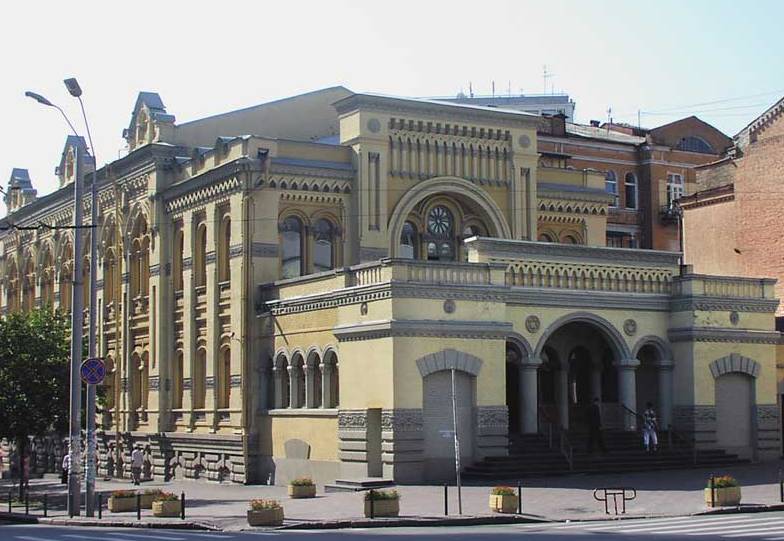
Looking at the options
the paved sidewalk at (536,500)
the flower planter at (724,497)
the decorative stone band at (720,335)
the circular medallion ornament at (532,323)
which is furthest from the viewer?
the decorative stone band at (720,335)

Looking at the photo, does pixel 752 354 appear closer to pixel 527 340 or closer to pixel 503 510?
pixel 527 340

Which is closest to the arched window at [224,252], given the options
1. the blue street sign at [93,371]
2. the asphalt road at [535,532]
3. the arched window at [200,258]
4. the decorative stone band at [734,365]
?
the arched window at [200,258]

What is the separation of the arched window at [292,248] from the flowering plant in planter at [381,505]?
55.6ft

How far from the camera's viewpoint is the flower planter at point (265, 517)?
2889 centimetres

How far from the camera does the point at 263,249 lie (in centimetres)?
4412

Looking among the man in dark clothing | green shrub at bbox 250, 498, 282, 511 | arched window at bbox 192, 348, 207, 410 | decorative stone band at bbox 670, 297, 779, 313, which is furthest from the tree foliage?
decorative stone band at bbox 670, 297, 779, 313

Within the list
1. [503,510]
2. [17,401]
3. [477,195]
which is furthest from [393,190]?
[503,510]

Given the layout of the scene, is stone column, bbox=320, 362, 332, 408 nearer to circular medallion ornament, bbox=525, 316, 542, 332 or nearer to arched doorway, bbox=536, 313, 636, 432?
Answer: circular medallion ornament, bbox=525, 316, 542, 332

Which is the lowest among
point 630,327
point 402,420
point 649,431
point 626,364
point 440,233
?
point 649,431

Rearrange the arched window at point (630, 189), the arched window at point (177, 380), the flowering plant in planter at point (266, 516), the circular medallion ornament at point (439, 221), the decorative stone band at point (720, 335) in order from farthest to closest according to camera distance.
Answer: the arched window at point (630, 189)
the arched window at point (177, 380)
the circular medallion ornament at point (439, 221)
the decorative stone band at point (720, 335)
the flowering plant in planter at point (266, 516)

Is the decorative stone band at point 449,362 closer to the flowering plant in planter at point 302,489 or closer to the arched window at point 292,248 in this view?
the flowering plant in planter at point 302,489

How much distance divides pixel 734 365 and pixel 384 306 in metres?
12.3

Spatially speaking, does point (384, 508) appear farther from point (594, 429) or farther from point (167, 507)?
point (594, 429)

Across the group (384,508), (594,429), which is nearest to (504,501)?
(384,508)
